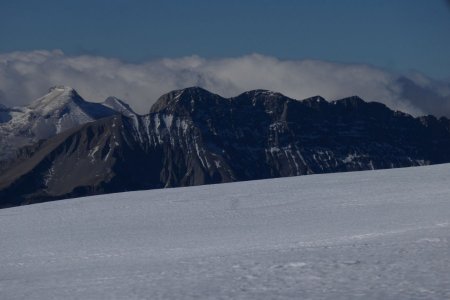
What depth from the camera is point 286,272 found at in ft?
46.0

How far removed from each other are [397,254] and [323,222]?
6.10 metres

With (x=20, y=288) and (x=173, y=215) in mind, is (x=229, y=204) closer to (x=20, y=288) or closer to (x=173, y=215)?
(x=173, y=215)

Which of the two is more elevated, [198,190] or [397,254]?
[198,190]

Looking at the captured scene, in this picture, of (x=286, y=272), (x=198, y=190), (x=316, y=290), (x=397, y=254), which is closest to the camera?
(x=316, y=290)

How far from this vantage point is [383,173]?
33344mm

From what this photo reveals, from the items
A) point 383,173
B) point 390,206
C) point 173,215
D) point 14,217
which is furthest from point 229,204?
point 383,173

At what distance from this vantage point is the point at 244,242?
18.7 meters

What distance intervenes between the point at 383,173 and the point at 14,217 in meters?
14.2

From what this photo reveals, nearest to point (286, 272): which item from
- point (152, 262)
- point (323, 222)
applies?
point (152, 262)

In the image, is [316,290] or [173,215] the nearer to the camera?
[316,290]

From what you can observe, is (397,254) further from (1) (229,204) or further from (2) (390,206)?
(1) (229,204)

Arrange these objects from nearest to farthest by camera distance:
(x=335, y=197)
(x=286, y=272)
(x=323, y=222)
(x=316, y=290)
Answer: (x=316, y=290) → (x=286, y=272) → (x=323, y=222) → (x=335, y=197)

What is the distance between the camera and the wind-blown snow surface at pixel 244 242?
43.4ft

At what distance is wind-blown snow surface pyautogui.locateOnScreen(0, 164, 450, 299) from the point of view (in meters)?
13.2
